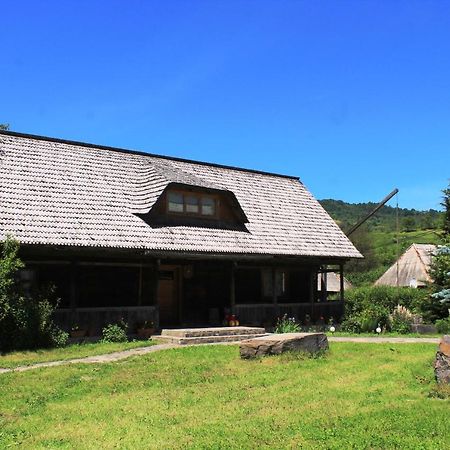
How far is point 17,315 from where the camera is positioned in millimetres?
14875

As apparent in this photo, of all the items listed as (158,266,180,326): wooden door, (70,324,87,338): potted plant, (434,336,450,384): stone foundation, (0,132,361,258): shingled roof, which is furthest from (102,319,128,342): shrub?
(434,336,450,384): stone foundation

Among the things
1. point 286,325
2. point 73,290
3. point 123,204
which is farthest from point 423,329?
point 73,290

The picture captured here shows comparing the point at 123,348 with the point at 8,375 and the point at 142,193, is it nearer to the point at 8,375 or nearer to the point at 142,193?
the point at 8,375

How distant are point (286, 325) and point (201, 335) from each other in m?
4.23

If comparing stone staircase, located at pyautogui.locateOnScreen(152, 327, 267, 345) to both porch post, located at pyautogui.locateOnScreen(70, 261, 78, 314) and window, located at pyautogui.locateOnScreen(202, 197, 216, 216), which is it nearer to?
porch post, located at pyautogui.locateOnScreen(70, 261, 78, 314)

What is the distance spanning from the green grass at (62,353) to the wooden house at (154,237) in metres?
1.51

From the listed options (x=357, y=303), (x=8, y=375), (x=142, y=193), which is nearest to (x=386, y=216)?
(x=357, y=303)

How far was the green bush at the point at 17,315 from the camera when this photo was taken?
14.7 m

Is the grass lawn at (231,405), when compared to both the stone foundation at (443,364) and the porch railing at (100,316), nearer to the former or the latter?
the stone foundation at (443,364)

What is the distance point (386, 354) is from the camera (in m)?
13.7

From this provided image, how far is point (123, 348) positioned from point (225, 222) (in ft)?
26.0

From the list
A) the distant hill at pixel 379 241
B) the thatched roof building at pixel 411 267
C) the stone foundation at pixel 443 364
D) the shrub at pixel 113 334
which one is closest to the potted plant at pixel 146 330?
the shrub at pixel 113 334

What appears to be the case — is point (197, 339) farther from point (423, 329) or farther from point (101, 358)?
point (423, 329)

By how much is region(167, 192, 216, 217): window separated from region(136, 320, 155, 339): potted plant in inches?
172
